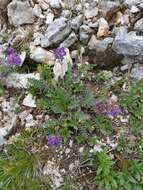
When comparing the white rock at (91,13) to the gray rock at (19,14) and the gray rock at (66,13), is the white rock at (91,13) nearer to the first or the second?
the gray rock at (66,13)

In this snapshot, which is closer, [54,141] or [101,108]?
[54,141]

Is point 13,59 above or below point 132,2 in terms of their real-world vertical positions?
below

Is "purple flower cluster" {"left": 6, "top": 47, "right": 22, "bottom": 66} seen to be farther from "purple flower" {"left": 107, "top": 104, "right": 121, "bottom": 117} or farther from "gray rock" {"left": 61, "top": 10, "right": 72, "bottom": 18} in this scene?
"purple flower" {"left": 107, "top": 104, "right": 121, "bottom": 117}

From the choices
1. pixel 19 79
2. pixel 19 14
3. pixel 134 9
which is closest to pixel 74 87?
pixel 19 79

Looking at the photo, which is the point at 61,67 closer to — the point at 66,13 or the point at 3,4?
the point at 66,13

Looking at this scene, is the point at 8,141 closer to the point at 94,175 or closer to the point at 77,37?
the point at 94,175

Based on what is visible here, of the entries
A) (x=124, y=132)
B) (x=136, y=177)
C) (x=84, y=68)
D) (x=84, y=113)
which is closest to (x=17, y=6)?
(x=84, y=68)

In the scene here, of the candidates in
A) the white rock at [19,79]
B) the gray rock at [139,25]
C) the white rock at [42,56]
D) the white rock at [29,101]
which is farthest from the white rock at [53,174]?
the gray rock at [139,25]

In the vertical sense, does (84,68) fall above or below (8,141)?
above
